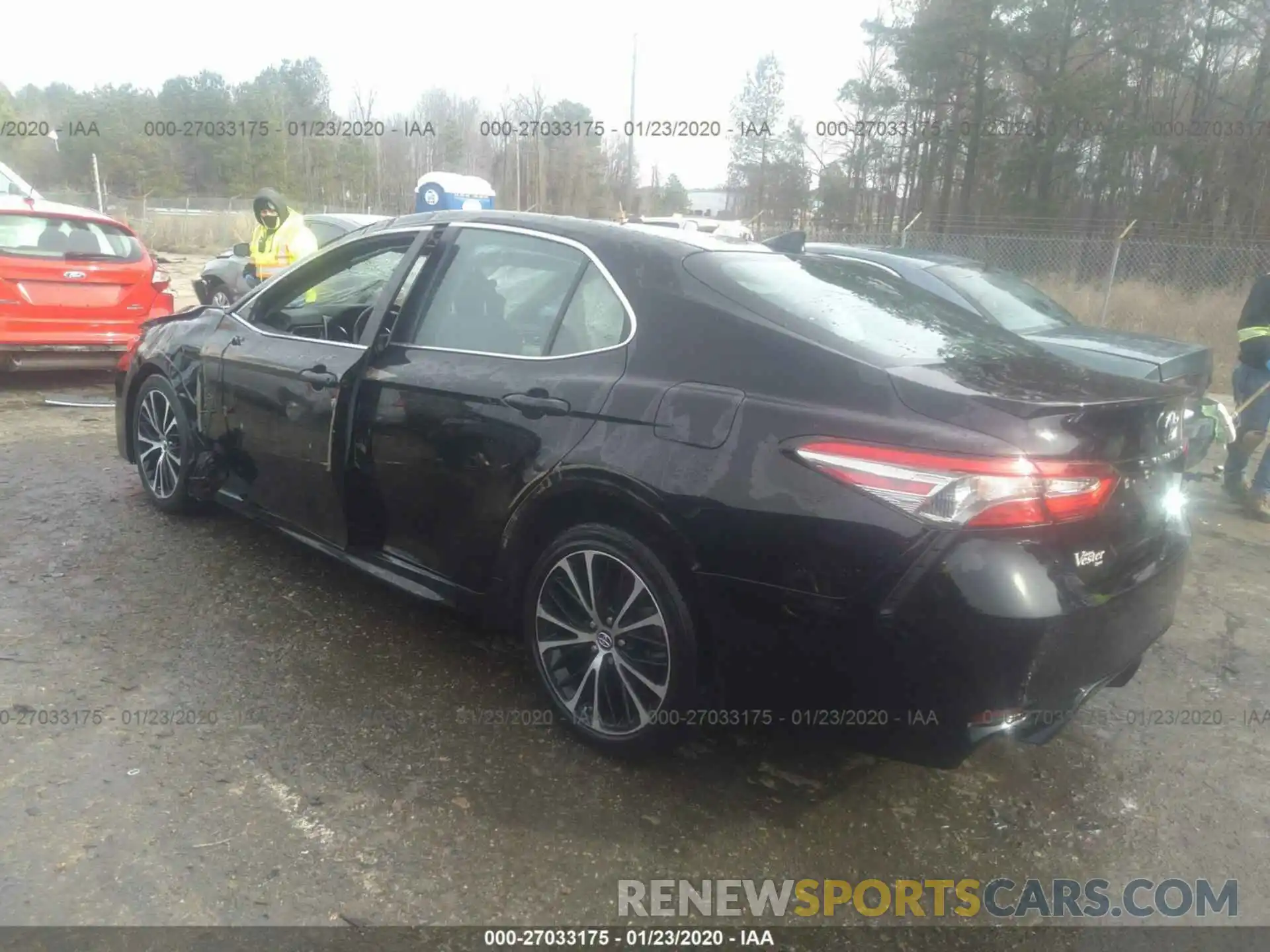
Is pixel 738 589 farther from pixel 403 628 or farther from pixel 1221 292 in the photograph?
pixel 1221 292

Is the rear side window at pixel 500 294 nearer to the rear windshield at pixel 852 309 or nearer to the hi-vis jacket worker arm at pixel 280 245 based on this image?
the rear windshield at pixel 852 309

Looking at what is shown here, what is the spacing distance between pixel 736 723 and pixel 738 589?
0.63 metres

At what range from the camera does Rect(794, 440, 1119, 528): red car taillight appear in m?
2.29

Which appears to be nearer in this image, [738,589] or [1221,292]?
[738,589]

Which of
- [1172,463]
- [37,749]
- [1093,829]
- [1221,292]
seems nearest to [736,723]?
[1093,829]

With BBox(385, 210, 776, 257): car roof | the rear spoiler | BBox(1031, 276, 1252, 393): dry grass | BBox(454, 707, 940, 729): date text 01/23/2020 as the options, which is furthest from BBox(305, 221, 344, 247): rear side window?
BBox(1031, 276, 1252, 393): dry grass

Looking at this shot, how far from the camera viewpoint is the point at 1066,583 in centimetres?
236

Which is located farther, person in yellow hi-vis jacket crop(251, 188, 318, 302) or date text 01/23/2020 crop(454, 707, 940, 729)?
person in yellow hi-vis jacket crop(251, 188, 318, 302)

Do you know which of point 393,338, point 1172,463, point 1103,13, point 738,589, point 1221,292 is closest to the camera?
point 738,589

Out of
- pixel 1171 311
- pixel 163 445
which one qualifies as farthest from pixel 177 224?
pixel 163 445

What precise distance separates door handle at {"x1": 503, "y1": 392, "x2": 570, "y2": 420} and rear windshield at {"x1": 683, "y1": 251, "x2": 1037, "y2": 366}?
0.59 m

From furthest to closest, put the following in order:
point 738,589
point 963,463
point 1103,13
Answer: point 1103,13
point 738,589
point 963,463

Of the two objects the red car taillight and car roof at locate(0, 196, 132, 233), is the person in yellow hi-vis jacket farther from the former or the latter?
Result: the red car taillight

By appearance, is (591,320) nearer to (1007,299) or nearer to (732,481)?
(732,481)
